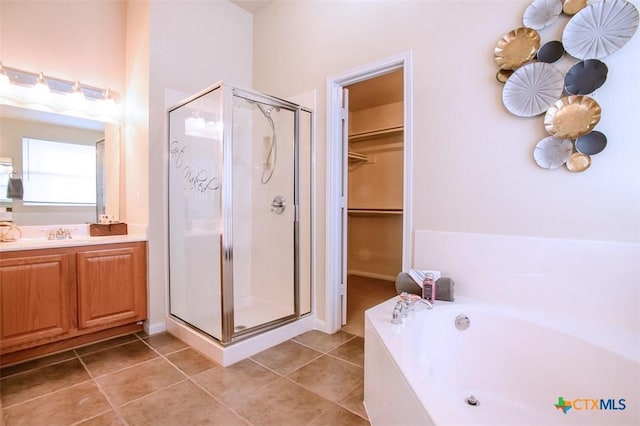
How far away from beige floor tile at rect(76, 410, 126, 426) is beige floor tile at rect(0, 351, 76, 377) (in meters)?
0.91

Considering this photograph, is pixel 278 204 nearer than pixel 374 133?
Yes

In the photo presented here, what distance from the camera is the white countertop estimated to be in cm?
211

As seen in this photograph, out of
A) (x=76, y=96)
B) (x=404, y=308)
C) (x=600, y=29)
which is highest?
(x=76, y=96)

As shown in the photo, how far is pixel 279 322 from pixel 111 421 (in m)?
1.22

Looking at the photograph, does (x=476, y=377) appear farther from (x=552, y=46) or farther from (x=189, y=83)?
(x=189, y=83)

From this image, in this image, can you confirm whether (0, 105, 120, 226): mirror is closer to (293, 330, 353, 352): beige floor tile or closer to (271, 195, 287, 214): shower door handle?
(271, 195, 287, 214): shower door handle

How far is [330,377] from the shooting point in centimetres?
192

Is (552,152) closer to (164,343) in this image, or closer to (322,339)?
(322,339)

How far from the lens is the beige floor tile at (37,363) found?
1982mm

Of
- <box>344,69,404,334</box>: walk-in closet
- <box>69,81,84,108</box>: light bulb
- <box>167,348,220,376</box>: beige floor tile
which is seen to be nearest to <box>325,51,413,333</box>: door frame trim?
<box>167,348,220,376</box>: beige floor tile

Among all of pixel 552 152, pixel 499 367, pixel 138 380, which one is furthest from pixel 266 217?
pixel 552 152

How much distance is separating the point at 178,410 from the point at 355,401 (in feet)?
3.15

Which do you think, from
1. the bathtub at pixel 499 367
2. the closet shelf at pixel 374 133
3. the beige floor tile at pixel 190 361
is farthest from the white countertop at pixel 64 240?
the closet shelf at pixel 374 133

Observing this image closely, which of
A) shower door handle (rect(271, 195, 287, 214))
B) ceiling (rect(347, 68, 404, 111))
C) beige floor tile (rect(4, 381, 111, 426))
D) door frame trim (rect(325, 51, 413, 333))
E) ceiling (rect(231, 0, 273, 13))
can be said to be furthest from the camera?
ceiling (rect(347, 68, 404, 111))
